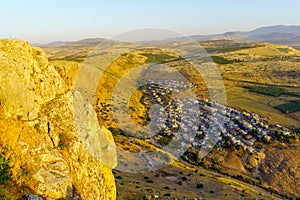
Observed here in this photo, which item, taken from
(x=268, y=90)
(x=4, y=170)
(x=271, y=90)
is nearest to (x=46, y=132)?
(x=4, y=170)

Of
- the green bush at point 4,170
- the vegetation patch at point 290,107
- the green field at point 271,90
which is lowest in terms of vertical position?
the vegetation patch at point 290,107

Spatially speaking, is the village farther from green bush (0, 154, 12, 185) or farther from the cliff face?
green bush (0, 154, 12, 185)

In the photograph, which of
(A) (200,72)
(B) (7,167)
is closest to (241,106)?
(A) (200,72)

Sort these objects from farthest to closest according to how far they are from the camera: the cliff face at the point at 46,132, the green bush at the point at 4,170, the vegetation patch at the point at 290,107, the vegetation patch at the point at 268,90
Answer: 1. the vegetation patch at the point at 268,90
2. the vegetation patch at the point at 290,107
3. the cliff face at the point at 46,132
4. the green bush at the point at 4,170

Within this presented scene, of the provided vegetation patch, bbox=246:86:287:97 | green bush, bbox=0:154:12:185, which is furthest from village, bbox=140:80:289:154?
green bush, bbox=0:154:12:185

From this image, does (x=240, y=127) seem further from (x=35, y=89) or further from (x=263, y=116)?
(x=35, y=89)

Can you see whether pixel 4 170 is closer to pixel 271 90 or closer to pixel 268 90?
pixel 268 90

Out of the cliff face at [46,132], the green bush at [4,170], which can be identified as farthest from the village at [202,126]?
the green bush at [4,170]

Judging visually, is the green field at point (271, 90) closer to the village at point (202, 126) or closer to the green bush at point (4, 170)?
the village at point (202, 126)
